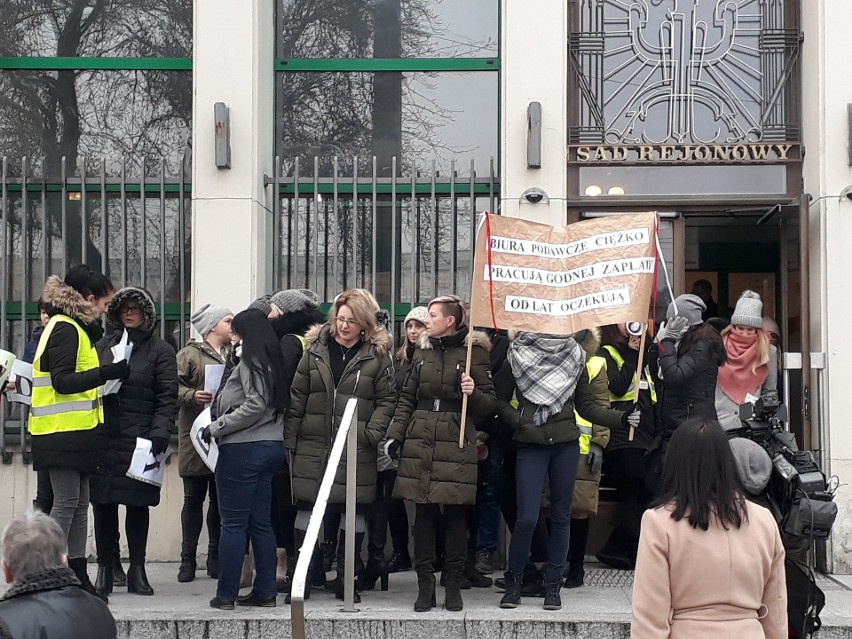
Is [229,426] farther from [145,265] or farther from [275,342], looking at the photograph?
[145,265]

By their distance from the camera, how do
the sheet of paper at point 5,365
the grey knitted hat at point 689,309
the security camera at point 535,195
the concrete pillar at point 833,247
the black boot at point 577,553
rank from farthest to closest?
the security camera at point 535,195 < the concrete pillar at point 833,247 < the black boot at point 577,553 < the grey knitted hat at point 689,309 < the sheet of paper at point 5,365

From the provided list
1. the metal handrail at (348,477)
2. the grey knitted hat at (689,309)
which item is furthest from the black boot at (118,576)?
the grey knitted hat at (689,309)

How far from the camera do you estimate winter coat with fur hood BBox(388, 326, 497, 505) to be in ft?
24.7

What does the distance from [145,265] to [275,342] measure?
2823 mm

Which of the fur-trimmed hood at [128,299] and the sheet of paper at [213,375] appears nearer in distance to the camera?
the fur-trimmed hood at [128,299]

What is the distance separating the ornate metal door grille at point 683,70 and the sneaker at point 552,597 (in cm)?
383

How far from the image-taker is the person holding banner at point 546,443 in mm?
7586

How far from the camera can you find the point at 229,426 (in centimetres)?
744

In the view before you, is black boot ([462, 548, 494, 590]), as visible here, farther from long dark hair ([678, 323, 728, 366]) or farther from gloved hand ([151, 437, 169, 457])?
gloved hand ([151, 437, 169, 457])

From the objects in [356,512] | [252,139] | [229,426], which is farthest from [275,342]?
[252,139]

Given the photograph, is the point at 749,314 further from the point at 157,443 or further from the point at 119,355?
the point at 119,355

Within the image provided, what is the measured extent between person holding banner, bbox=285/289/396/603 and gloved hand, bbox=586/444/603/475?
1.46 m

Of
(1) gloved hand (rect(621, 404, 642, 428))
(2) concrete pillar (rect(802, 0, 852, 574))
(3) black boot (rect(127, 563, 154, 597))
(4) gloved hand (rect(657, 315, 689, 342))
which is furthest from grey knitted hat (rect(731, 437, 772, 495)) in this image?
(3) black boot (rect(127, 563, 154, 597))

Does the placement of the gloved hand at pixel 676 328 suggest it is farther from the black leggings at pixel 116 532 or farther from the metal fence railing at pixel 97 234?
the metal fence railing at pixel 97 234
